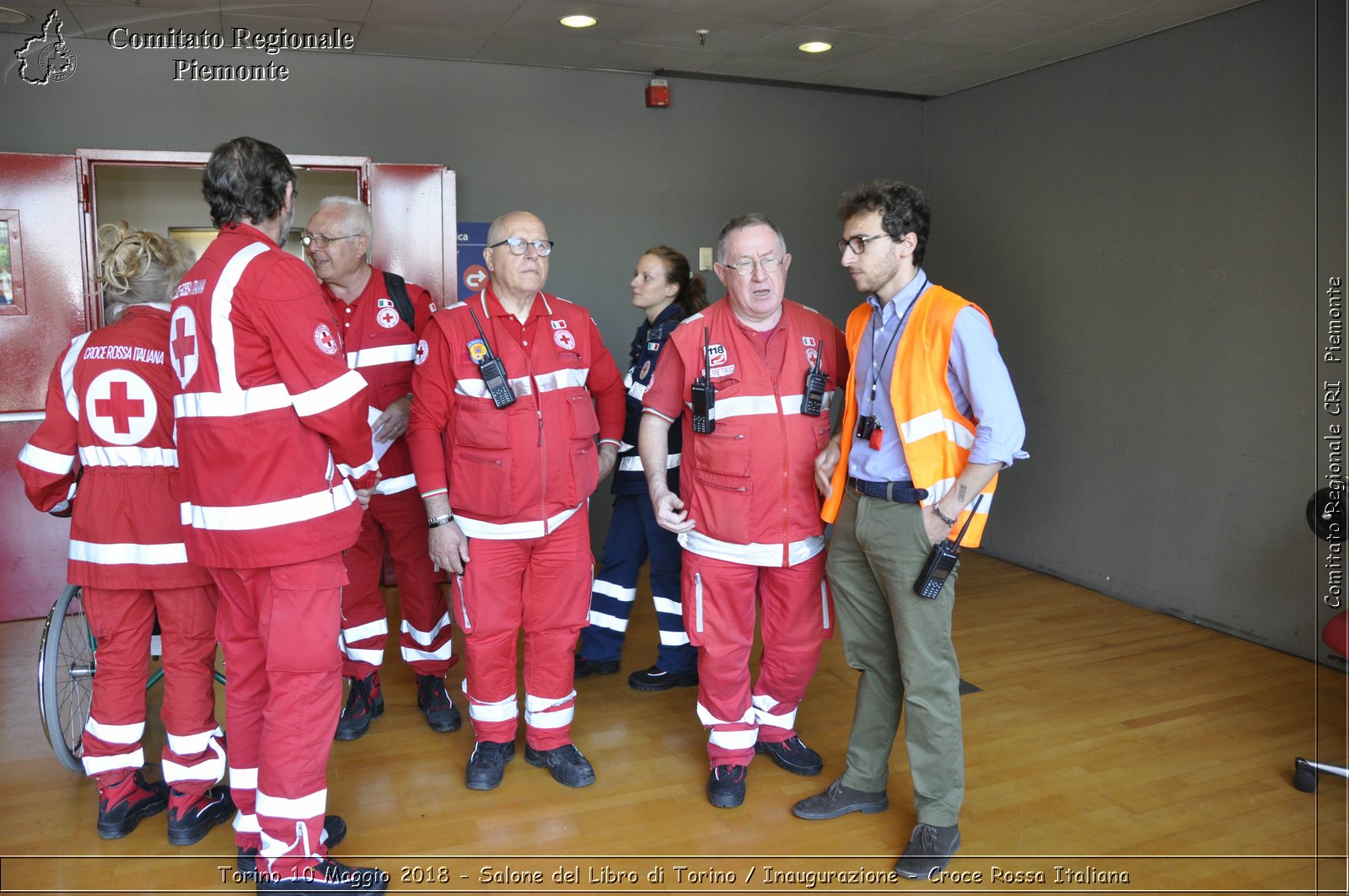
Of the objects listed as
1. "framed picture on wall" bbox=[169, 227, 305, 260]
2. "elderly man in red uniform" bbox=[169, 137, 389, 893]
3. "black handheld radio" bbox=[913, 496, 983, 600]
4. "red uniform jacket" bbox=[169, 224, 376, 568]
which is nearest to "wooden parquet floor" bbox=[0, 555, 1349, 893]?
"elderly man in red uniform" bbox=[169, 137, 389, 893]

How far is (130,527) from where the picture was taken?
8.73 ft

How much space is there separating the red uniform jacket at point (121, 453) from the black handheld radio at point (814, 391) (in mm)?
1762

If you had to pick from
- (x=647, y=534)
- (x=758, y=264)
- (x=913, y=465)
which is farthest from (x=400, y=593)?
(x=913, y=465)

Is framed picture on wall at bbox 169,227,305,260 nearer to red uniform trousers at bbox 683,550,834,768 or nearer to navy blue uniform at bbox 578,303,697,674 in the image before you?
navy blue uniform at bbox 578,303,697,674

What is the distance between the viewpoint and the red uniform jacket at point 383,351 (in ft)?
11.1

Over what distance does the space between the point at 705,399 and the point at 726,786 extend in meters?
1.16

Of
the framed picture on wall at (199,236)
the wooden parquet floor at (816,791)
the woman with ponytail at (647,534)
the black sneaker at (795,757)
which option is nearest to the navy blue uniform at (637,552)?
the woman with ponytail at (647,534)

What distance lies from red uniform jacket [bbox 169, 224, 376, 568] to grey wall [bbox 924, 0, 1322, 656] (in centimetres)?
397

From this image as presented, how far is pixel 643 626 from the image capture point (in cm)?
474

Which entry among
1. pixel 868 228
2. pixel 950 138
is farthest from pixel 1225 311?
pixel 868 228

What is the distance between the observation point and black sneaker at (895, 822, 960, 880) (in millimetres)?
2576

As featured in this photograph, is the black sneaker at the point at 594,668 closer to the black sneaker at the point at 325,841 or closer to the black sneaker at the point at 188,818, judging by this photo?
the black sneaker at the point at 325,841

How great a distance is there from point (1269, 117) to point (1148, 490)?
1.80m

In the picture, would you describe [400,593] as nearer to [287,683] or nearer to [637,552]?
[637,552]
